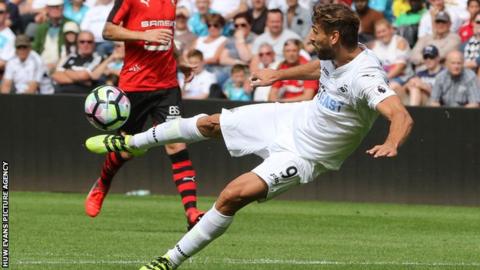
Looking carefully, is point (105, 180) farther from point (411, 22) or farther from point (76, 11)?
point (76, 11)

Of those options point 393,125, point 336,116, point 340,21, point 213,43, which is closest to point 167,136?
point 336,116

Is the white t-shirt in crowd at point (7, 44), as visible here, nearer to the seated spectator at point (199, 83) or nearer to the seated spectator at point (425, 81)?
the seated spectator at point (199, 83)

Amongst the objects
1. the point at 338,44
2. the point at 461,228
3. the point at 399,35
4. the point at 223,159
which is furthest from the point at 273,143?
the point at 399,35

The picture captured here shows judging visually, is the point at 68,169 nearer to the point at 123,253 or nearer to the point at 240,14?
the point at 240,14

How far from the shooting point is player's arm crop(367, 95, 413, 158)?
24.0ft

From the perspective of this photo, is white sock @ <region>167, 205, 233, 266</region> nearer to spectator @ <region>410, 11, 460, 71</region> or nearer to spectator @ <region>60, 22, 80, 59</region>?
spectator @ <region>410, 11, 460, 71</region>

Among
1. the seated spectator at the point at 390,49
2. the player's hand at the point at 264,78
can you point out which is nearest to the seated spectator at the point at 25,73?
the seated spectator at the point at 390,49

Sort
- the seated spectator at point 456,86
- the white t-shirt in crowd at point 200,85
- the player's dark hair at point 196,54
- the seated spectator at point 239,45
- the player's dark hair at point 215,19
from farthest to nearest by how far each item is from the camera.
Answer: the player's dark hair at point 215,19, the seated spectator at point 239,45, the white t-shirt in crowd at point 200,85, the player's dark hair at point 196,54, the seated spectator at point 456,86

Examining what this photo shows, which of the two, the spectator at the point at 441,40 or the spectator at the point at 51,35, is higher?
the spectator at the point at 441,40

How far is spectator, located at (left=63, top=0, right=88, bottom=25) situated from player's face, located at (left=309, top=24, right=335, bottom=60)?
1333 cm

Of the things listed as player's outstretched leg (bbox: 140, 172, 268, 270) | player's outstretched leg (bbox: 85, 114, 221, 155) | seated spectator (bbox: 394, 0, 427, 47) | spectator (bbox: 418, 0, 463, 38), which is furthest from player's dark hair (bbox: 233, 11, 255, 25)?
player's outstretched leg (bbox: 140, 172, 268, 270)

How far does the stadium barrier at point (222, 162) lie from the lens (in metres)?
16.8

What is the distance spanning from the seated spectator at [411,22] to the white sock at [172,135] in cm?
1072

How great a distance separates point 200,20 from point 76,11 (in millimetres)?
2317
